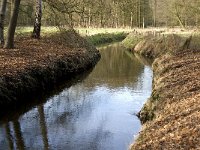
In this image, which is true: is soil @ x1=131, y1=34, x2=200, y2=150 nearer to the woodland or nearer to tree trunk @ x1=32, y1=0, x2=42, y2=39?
the woodland

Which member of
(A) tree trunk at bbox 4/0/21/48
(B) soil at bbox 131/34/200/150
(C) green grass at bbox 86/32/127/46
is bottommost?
(C) green grass at bbox 86/32/127/46

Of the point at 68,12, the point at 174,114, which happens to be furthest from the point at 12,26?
the point at 174,114

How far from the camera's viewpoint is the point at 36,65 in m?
20.2

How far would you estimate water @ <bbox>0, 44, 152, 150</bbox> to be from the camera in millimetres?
12547

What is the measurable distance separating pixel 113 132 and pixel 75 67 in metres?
12.8

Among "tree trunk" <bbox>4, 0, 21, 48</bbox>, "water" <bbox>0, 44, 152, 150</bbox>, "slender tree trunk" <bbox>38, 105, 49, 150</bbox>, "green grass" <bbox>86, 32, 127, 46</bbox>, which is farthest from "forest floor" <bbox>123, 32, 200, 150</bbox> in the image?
"green grass" <bbox>86, 32, 127, 46</bbox>

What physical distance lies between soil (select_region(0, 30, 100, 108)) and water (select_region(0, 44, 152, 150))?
952 millimetres

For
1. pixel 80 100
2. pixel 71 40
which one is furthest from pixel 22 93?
pixel 71 40

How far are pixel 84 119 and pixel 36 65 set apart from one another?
A: 5838 millimetres

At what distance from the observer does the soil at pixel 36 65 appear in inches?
671

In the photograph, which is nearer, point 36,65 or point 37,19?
point 36,65

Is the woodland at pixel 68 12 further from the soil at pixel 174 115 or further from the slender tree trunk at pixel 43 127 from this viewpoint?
the soil at pixel 174 115

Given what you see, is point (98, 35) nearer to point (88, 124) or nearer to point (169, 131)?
point (88, 124)

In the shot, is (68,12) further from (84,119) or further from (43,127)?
(43,127)
